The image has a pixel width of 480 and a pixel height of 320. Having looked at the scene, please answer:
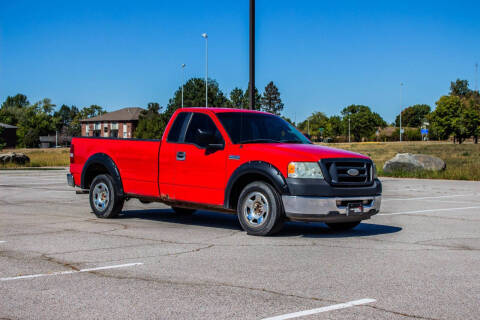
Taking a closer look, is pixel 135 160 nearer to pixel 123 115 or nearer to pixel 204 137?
pixel 204 137

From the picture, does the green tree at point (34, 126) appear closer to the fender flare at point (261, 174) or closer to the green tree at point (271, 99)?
the green tree at point (271, 99)

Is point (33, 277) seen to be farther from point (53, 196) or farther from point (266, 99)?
point (266, 99)

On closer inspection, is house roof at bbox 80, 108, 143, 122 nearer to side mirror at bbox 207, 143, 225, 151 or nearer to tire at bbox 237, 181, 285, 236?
side mirror at bbox 207, 143, 225, 151

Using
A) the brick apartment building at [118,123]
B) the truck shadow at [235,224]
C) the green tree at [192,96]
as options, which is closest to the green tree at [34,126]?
the brick apartment building at [118,123]

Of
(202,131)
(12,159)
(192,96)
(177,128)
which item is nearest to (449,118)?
(192,96)

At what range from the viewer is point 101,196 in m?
11.4

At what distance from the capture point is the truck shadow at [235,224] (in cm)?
962

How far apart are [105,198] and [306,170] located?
4.42m

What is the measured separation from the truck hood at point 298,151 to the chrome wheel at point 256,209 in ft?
2.19

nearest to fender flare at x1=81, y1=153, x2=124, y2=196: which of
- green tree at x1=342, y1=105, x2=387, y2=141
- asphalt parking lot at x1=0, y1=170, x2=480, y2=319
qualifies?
asphalt parking lot at x1=0, y1=170, x2=480, y2=319

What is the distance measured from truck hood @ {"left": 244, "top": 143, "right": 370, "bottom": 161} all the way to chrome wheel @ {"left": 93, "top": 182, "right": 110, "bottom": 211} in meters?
3.36

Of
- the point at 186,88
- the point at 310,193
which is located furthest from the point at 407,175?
the point at 186,88

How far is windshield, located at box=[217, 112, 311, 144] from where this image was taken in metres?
9.73

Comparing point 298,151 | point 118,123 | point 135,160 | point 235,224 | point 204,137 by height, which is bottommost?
point 235,224
